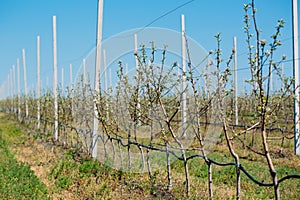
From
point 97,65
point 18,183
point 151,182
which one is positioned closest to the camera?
point 151,182

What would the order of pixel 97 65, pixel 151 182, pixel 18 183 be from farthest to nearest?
pixel 97 65 → pixel 18 183 → pixel 151 182

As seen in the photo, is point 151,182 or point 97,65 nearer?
point 151,182

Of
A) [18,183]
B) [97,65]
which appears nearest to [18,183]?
[18,183]

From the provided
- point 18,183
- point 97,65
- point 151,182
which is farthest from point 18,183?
point 97,65

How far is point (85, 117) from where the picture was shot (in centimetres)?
1138

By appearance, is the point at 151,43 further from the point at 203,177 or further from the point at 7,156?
the point at 7,156

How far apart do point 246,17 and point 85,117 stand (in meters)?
8.27

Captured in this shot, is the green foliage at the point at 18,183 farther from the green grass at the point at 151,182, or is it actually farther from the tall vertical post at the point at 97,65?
the tall vertical post at the point at 97,65

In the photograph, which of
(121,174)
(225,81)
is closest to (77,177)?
(121,174)

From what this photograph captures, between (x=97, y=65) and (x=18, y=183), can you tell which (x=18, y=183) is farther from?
(x=97, y=65)

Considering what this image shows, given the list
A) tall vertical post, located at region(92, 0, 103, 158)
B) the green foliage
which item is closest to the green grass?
the green foliage

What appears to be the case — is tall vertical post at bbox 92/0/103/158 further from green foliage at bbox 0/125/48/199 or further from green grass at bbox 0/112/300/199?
green foliage at bbox 0/125/48/199

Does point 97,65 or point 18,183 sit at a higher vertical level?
point 97,65

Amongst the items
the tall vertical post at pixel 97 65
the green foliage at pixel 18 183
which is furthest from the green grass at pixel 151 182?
the tall vertical post at pixel 97 65
